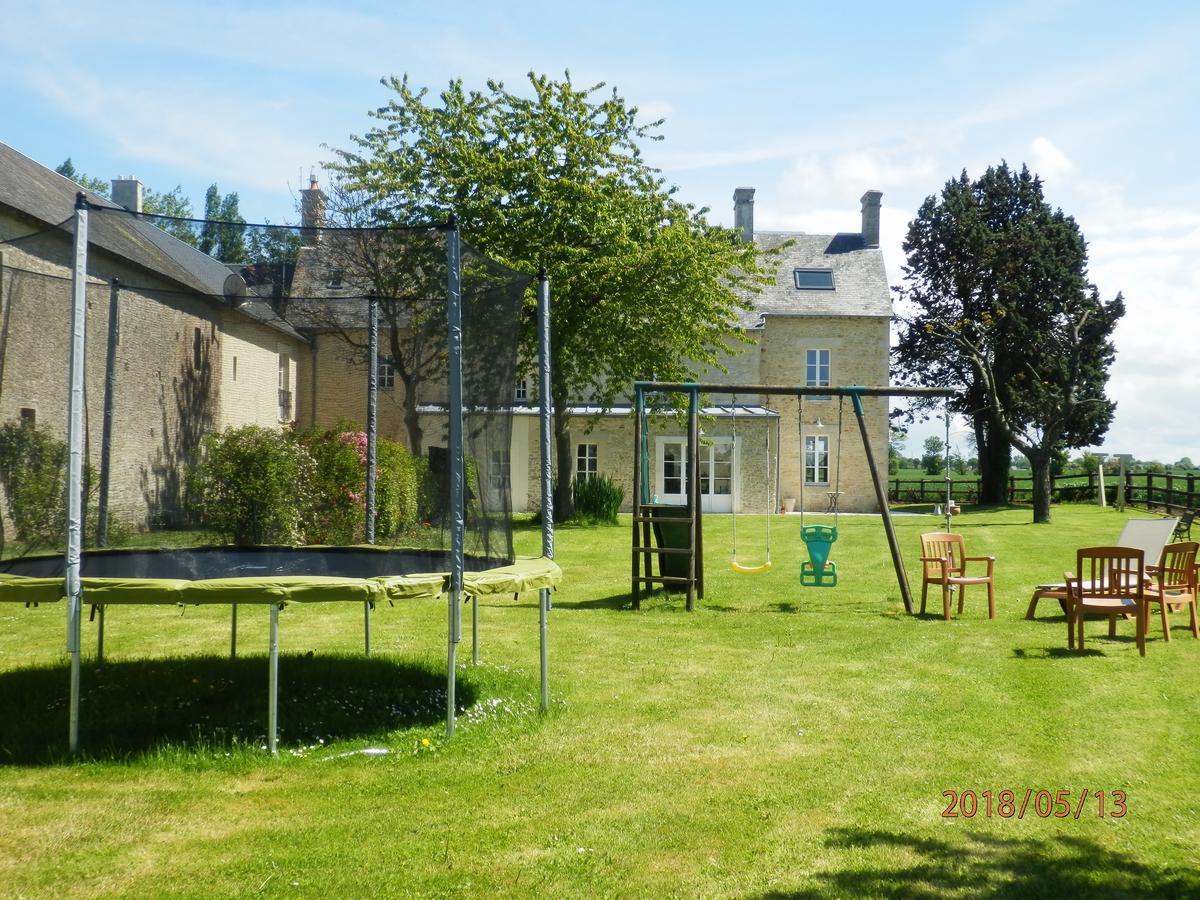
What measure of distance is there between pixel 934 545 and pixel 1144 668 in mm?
3275

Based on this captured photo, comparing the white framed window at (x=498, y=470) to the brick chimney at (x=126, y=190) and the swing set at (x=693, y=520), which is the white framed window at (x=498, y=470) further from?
the brick chimney at (x=126, y=190)

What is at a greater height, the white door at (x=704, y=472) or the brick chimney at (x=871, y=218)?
the brick chimney at (x=871, y=218)

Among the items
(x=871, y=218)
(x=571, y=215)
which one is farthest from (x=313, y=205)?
(x=871, y=218)

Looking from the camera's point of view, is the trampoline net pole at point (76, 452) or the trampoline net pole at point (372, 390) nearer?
the trampoline net pole at point (76, 452)

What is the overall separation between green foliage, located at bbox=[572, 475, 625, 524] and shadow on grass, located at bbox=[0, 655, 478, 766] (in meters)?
15.2

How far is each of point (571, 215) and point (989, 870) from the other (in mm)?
19283

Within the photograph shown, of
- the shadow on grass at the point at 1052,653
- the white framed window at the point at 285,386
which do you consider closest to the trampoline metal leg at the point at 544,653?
the white framed window at the point at 285,386

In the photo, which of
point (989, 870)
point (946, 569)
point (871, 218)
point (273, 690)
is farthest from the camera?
point (871, 218)

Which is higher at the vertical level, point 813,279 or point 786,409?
point 813,279

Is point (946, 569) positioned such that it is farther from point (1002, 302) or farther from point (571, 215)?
point (1002, 302)

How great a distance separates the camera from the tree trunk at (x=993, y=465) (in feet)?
117

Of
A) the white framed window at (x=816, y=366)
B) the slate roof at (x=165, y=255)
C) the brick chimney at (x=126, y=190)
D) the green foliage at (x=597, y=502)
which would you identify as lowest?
the green foliage at (x=597, y=502)

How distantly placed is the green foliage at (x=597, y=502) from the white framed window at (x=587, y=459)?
595cm

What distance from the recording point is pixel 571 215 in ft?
73.0
